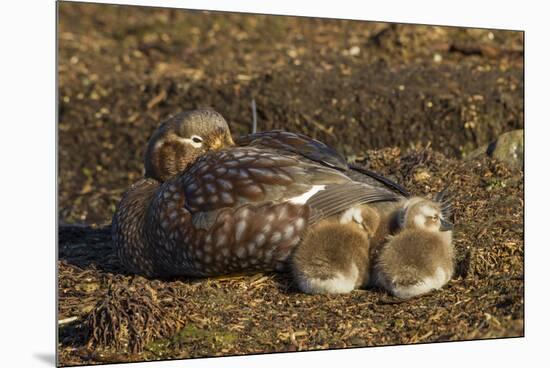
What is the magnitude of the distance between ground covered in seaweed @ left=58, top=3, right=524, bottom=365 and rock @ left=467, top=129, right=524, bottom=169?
28 cm

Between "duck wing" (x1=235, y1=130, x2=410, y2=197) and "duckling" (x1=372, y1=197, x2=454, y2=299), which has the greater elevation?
"duck wing" (x1=235, y1=130, x2=410, y2=197)

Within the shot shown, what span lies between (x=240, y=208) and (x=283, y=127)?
3943 mm

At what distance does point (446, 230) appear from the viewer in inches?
260

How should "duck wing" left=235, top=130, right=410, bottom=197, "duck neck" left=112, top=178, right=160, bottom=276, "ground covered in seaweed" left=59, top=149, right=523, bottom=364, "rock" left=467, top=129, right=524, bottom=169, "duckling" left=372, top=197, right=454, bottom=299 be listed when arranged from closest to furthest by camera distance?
"ground covered in seaweed" left=59, top=149, right=523, bottom=364, "duckling" left=372, top=197, right=454, bottom=299, "duck wing" left=235, top=130, right=410, bottom=197, "duck neck" left=112, top=178, right=160, bottom=276, "rock" left=467, top=129, right=524, bottom=169

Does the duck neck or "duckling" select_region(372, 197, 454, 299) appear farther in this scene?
the duck neck

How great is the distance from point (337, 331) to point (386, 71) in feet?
16.8

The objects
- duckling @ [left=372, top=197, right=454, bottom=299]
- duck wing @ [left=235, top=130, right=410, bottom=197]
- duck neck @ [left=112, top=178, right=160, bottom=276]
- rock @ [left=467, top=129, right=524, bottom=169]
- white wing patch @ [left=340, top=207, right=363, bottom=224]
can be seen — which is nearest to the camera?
duckling @ [left=372, top=197, right=454, bottom=299]

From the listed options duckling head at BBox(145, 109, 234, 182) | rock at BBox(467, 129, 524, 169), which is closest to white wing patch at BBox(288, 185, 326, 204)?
duckling head at BBox(145, 109, 234, 182)

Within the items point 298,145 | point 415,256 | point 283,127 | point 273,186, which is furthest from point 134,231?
point 283,127

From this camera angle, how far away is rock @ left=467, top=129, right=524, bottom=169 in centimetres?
834

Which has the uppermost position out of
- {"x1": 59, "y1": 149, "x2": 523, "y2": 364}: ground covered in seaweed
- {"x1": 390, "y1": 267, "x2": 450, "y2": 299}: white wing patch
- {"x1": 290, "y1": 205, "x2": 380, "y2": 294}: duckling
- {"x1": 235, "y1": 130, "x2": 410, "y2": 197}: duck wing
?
{"x1": 235, "y1": 130, "x2": 410, "y2": 197}: duck wing

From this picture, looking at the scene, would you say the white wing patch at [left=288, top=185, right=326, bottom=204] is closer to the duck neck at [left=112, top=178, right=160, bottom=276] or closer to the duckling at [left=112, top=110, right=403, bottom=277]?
the duckling at [left=112, top=110, right=403, bottom=277]

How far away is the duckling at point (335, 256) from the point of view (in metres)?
6.39

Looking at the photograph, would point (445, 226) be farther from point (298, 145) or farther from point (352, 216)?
point (298, 145)
